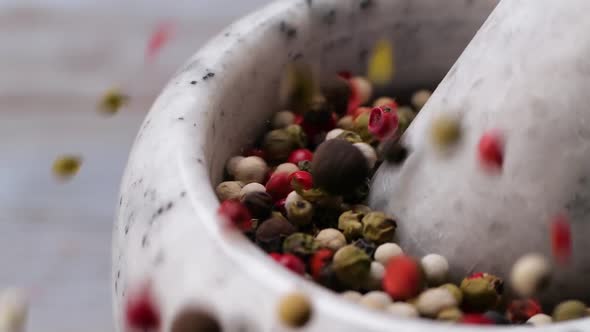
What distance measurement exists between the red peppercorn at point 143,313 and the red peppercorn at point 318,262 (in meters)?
0.12

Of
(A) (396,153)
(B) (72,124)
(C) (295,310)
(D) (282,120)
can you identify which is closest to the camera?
(C) (295,310)

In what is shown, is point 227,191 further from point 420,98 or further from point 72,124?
point 72,124

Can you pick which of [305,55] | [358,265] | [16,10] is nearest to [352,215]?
[358,265]

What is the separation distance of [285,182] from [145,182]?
145mm

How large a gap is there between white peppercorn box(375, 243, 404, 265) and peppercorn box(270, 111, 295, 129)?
0.20 m

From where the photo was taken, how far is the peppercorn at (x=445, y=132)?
0.62 meters

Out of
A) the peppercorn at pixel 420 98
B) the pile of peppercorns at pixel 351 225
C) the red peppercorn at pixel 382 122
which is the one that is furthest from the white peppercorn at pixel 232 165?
the peppercorn at pixel 420 98

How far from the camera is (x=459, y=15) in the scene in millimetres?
828

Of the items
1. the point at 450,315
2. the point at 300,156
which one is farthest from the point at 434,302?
the point at 300,156

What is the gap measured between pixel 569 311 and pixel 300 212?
21cm

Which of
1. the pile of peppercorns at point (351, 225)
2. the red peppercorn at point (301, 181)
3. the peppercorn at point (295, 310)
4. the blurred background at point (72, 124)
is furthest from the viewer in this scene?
the blurred background at point (72, 124)

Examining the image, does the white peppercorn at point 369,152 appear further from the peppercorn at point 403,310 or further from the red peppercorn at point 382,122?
the peppercorn at point 403,310

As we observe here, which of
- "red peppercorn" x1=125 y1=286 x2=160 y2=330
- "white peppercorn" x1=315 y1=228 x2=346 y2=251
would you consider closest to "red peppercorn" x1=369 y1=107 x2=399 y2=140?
"white peppercorn" x1=315 y1=228 x2=346 y2=251

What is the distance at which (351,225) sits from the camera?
0.65m
